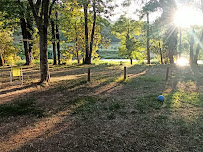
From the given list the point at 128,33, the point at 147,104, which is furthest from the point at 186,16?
the point at 147,104

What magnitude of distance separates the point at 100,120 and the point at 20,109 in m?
3.43

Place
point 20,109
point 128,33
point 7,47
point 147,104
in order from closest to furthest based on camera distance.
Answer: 1. point 20,109
2. point 147,104
3. point 7,47
4. point 128,33

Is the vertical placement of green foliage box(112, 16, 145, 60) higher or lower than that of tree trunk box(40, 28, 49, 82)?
higher

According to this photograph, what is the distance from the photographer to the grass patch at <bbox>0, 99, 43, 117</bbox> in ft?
20.9

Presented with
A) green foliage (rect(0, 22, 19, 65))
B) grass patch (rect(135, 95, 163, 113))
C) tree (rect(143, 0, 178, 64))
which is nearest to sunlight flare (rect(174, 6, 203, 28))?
tree (rect(143, 0, 178, 64))

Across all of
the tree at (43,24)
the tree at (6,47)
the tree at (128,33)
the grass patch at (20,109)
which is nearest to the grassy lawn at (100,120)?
the grass patch at (20,109)

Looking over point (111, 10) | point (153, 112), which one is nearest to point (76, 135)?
point (153, 112)

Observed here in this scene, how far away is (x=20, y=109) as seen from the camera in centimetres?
673

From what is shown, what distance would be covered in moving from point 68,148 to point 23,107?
3.77 metres

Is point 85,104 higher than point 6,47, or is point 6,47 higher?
point 6,47

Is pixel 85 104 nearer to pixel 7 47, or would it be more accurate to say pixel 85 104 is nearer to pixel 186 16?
pixel 186 16

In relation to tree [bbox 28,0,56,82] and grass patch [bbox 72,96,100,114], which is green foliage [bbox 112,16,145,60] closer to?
tree [bbox 28,0,56,82]

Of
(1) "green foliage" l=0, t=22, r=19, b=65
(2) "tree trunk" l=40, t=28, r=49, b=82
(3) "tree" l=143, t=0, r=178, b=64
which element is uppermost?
(3) "tree" l=143, t=0, r=178, b=64

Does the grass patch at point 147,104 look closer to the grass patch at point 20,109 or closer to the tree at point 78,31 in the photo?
the grass patch at point 20,109
